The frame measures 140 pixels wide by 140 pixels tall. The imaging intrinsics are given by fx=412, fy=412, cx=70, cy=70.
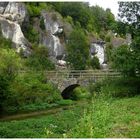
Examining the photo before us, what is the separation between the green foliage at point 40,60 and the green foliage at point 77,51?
3117 mm

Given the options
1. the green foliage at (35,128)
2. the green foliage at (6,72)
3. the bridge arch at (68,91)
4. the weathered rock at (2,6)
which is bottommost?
the bridge arch at (68,91)

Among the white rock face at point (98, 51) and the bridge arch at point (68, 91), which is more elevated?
the white rock face at point (98, 51)

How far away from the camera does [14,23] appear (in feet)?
195

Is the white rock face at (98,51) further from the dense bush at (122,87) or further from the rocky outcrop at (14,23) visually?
the dense bush at (122,87)

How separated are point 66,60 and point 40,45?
449 centimetres

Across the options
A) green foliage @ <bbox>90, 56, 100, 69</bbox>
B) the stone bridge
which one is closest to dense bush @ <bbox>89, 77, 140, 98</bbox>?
the stone bridge

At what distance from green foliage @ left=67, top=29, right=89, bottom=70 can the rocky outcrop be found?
642cm

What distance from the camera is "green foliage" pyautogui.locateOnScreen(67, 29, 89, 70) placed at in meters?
58.6

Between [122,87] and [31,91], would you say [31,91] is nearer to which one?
[31,91]

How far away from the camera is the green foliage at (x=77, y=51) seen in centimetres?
5865

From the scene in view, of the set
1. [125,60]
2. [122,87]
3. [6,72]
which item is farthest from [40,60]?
[125,60]

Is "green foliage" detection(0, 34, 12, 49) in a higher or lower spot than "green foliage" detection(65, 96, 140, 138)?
higher

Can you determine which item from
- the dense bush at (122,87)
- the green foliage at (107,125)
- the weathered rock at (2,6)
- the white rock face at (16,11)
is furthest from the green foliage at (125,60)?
the weathered rock at (2,6)

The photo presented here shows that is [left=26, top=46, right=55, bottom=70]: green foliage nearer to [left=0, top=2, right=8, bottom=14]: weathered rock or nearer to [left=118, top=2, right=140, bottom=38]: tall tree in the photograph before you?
[left=0, top=2, right=8, bottom=14]: weathered rock
